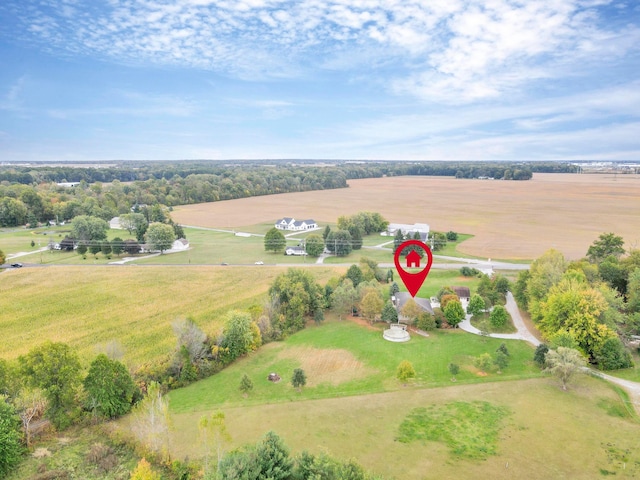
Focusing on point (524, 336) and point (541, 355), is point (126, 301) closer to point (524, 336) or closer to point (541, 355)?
point (541, 355)

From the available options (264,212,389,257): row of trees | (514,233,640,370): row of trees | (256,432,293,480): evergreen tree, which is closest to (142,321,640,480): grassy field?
(514,233,640,370): row of trees

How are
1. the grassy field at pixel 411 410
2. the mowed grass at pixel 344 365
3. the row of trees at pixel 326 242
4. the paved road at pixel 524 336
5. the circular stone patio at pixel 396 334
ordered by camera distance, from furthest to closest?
the row of trees at pixel 326 242 < the circular stone patio at pixel 396 334 < the mowed grass at pixel 344 365 < the paved road at pixel 524 336 < the grassy field at pixel 411 410

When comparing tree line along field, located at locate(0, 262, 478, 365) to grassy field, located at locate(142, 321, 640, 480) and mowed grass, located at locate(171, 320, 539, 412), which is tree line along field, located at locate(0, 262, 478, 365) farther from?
grassy field, located at locate(142, 321, 640, 480)

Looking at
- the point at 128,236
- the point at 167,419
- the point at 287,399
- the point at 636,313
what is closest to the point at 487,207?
the point at 636,313

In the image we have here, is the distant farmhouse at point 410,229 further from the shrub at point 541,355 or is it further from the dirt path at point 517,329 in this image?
the shrub at point 541,355

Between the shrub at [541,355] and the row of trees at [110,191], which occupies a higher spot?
the row of trees at [110,191]

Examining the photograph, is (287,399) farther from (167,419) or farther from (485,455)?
(485,455)

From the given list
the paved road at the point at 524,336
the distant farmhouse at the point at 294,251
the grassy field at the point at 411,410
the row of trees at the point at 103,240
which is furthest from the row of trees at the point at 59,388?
the row of trees at the point at 103,240

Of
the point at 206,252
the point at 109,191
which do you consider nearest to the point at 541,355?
the point at 206,252
